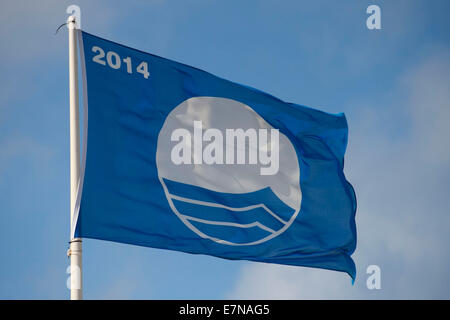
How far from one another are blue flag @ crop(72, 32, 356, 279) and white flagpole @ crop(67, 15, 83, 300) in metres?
0.18

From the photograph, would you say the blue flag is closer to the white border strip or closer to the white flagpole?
the white border strip

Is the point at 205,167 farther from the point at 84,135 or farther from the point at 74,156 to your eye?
the point at 74,156

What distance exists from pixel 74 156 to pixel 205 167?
11.3ft

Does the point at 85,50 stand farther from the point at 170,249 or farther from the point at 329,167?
the point at 329,167

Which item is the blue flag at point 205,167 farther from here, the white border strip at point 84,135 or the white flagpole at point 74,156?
the white flagpole at point 74,156

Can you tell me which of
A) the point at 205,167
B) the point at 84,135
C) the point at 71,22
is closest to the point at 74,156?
the point at 84,135

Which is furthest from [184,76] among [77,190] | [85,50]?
[77,190]

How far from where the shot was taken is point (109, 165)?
61.6 feet

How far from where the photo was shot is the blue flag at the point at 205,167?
18.8m

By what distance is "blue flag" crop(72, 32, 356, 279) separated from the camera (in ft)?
61.8

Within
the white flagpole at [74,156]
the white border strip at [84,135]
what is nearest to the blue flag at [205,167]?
the white border strip at [84,135]

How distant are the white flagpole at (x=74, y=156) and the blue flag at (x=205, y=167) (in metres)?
0.18

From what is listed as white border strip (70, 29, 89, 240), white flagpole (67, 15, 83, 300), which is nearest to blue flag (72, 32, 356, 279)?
white border strip (70, 29, 89, 240)
